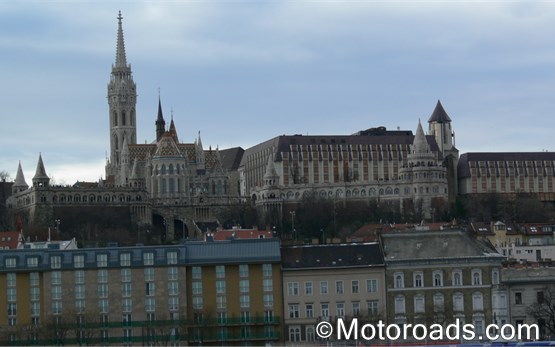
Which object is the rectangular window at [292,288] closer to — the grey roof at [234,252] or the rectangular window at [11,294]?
the grey roof at [234,252]

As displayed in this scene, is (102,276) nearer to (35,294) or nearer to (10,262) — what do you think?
(35,294)

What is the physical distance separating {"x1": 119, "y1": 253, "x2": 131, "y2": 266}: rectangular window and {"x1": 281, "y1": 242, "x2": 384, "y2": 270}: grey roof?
27.2 ft

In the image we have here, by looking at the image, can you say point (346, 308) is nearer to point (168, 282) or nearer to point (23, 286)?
point (168, 282)

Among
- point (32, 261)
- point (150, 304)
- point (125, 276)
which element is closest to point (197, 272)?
point (150, 304)

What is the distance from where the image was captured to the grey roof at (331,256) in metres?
102

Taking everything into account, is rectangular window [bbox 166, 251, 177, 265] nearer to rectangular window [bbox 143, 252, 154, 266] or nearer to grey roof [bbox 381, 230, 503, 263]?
rectangular window [bbox 143, 252, 154, 266]

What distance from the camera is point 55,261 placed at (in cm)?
10106

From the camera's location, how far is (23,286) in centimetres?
10025

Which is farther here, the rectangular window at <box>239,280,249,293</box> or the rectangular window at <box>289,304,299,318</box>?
the rectangular window at <box>289,304,299,318</box>

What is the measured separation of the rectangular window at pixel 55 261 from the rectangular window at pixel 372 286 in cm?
1652

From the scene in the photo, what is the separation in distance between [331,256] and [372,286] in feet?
9.34

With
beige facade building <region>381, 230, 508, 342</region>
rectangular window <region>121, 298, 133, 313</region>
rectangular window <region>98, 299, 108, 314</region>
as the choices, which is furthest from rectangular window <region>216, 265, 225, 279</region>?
beige facade building <region>381, 230, 508, 342</region>

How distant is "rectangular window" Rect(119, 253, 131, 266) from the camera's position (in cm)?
10100

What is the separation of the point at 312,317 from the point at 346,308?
6.27 feet
